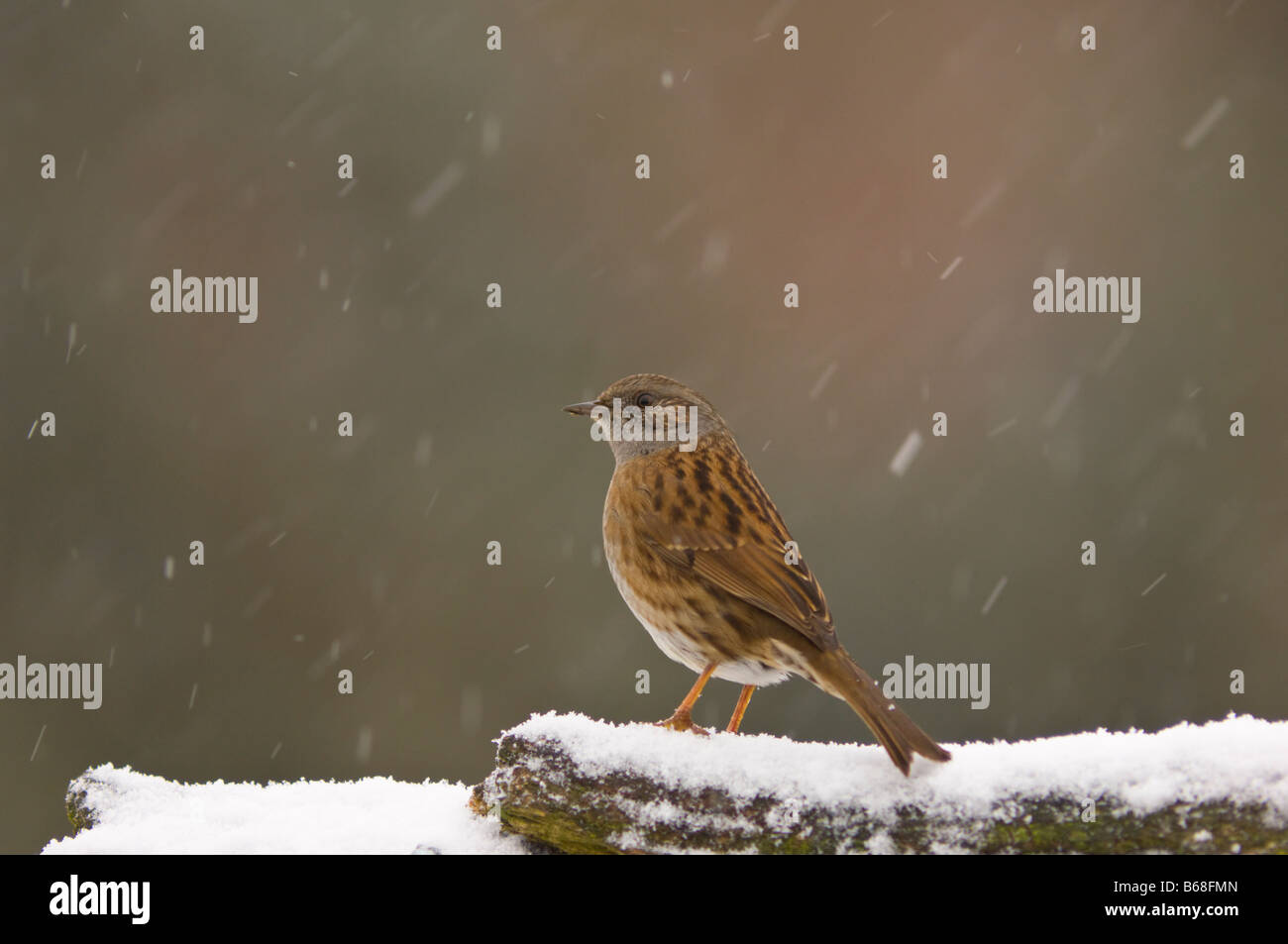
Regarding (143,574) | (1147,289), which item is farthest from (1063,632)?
(143,574)

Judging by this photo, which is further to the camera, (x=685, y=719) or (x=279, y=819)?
(x=685, y=719)

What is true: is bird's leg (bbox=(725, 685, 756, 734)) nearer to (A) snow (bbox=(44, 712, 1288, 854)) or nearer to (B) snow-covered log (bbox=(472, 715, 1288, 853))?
(A) snow (bbox=(44, 712, 1288, 854))

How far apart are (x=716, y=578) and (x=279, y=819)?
164cm

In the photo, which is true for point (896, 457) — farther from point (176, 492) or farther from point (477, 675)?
point (176, 492)

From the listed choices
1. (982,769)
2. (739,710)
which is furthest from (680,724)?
(982,769)

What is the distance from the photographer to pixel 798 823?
327 centimetres

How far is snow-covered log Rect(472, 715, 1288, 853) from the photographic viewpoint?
313 cm

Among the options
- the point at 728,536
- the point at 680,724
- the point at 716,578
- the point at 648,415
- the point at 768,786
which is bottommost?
the point at 768,786

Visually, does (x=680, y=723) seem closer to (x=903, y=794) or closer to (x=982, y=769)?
(x=903, y=794)

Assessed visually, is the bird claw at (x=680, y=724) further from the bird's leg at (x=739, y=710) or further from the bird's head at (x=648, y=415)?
the bird's head at (x=648, y=415)

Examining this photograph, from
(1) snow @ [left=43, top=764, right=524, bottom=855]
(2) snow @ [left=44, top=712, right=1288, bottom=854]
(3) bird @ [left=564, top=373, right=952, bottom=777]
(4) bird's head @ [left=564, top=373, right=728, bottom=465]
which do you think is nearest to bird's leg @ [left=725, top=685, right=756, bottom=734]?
(3) bird @ [left=564, top=373, right=952, bottom=777]

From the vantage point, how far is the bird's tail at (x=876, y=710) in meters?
Answer: 3.33

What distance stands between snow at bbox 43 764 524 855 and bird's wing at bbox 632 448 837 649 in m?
1.13
